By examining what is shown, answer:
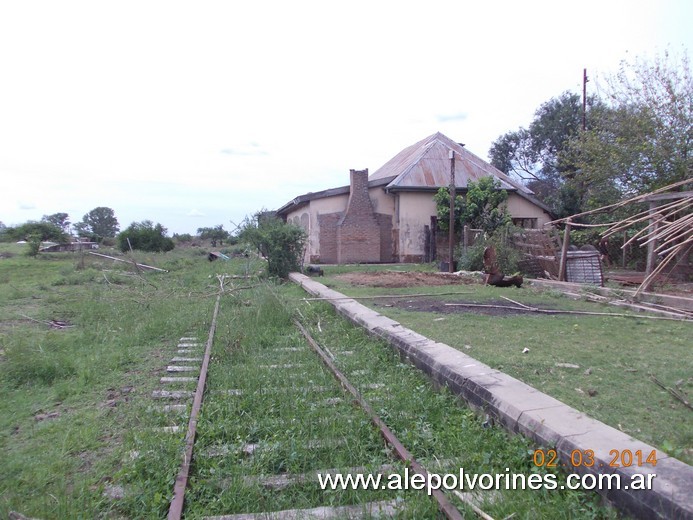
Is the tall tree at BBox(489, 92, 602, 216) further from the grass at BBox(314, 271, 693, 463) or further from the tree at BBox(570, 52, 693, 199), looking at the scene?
the grass at BBox(314, 271, 693, 463)

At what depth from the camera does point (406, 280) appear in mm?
15273

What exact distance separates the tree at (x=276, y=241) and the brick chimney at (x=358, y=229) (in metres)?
6.42

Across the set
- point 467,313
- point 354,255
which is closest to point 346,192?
point 354,255

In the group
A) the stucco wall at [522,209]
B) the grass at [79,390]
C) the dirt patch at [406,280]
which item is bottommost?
the grass at [79,390]

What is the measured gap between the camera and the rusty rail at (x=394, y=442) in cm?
292

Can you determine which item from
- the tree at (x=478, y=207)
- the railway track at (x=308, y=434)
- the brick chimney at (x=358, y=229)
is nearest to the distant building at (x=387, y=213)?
the brick chimney at (x=358, y=229)

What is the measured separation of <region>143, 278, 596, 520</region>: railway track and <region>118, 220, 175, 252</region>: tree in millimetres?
29100

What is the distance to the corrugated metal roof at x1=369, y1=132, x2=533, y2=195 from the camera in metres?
24.2

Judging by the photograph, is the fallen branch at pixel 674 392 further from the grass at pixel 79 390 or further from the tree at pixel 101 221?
the tree at pixel 101 221

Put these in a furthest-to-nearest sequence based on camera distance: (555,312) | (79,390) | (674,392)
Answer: (555,312)
(79,390)
(674,392)

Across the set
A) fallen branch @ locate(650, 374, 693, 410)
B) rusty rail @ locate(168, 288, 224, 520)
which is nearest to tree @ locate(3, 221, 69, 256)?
rusty rail @ locate(168, 288, 224, 520)

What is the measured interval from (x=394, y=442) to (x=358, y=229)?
20.4 m

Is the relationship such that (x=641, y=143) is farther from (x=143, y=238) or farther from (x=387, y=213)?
(x=143, y=238)

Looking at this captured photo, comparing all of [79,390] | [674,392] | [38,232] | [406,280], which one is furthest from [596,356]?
[38,232]
